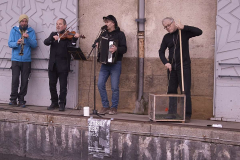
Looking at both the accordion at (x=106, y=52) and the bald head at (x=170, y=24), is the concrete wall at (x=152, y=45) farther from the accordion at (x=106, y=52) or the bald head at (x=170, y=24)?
the bald head at (x=170, y=24)

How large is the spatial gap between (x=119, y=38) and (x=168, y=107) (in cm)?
192

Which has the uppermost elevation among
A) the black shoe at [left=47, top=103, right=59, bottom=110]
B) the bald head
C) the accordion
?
the bald head

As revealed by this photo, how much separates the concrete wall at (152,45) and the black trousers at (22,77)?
45.4 inches

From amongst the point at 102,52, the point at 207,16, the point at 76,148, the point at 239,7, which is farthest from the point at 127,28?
the point at 76,148

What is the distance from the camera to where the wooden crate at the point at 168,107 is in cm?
586

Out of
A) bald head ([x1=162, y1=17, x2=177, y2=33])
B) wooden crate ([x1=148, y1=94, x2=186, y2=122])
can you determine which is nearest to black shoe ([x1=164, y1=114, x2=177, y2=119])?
wooden crate ([x1=148, y1=94, x2=186, y2=122])

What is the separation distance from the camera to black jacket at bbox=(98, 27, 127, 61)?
706 cm

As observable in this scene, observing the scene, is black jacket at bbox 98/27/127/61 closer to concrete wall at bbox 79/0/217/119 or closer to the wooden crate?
concrete wall at bbox 79/0/217/119

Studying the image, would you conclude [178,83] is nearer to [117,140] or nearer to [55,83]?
[117,140]

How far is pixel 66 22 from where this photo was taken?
26.7 feet

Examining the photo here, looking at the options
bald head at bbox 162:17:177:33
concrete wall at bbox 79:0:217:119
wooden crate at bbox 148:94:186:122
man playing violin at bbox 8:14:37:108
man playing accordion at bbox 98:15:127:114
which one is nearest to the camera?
wooden crate at bbox 148:94:186:122

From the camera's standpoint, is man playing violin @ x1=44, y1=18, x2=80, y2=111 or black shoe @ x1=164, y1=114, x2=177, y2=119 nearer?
black shoe @ x1=164, y1=114, x2=177, y2=119

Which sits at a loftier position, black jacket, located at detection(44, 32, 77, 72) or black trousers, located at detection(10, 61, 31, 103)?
black jacket, located at detection(44, 32, 77, 72)

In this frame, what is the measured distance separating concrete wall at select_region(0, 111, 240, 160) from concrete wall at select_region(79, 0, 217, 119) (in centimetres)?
Result: 152
